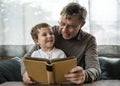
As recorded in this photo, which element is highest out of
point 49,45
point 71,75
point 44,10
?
point 44,10

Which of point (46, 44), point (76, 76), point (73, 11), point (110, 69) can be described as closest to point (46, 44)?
point (46, 44)

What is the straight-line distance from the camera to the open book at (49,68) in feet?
4.75

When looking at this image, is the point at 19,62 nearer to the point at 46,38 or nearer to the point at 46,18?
the point at 46,18

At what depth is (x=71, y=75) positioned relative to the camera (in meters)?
1.51

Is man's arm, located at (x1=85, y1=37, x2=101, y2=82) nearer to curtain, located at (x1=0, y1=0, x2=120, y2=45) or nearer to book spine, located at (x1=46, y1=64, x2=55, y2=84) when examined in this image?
book spine, located at (x1=46, y1=64, x2=55, y2=84)

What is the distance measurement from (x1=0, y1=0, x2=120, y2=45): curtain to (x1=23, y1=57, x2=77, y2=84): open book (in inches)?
43.0

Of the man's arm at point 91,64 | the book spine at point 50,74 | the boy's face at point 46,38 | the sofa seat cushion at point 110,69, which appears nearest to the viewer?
the book spine at point 50,74

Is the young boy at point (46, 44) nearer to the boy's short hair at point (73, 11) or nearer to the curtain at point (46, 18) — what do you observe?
the boy's short hair at point (73, 11)

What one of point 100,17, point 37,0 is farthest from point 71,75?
point 37,0

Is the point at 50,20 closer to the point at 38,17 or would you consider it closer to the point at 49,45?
the point at 38,17

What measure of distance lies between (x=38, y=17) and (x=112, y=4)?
2.49ft

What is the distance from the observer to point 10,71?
221 cm

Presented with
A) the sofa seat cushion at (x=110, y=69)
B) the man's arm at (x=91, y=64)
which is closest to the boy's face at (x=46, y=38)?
the man's arm at (x=91, y=64)

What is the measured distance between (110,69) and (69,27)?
63cm
